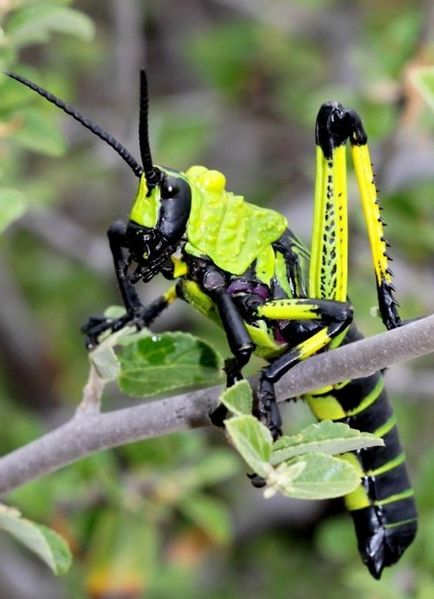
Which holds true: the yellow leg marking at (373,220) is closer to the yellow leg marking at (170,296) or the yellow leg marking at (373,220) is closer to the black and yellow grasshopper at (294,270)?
the black and yellow grasshopper at (294,270)

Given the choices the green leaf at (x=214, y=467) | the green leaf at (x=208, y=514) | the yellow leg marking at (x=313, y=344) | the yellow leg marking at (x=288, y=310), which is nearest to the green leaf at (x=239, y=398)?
the yellow leg marking at (x=313, y=344)

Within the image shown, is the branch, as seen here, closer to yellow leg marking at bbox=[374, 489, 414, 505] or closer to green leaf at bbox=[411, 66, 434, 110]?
yellow leg marking at bbox=[374, 489, 414, 505]

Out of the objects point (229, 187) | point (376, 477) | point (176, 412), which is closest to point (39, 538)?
point (176, 412)

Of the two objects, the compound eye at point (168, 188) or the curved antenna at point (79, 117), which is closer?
the curved antenna at point (79, 117)

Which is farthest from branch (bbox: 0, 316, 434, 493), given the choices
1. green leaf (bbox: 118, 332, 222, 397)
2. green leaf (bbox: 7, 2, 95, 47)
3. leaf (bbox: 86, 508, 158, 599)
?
leaf (bbox: 86, 508, 158, 599)

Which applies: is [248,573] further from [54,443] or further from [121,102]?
[54,443]

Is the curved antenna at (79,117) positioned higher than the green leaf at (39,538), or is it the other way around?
the curved antenna at (79,117)

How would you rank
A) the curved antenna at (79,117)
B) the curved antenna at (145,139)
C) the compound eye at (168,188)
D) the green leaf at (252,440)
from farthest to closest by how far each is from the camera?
1. the compound eye at (168,188)
2. the curved antenna at (79,117)
3. the curved antenna at (145,139)
4. the green leaf at (252,440)

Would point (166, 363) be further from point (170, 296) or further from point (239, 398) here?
point (239, 398)
